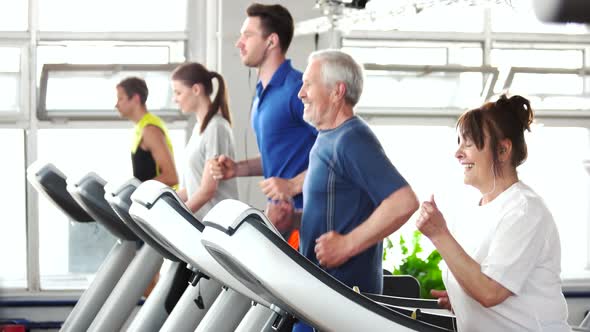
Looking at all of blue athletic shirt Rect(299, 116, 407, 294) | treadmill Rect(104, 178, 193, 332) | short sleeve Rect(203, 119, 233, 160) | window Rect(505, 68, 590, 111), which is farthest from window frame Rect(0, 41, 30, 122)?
blue athletic shirt Rect(299, 116, 407, 294)

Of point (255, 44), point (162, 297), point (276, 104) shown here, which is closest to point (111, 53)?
point (255, 44)

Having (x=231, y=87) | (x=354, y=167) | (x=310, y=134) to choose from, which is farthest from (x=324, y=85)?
Result: (x=231, y=87)

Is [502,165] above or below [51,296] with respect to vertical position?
above

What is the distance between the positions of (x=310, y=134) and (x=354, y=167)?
86cm

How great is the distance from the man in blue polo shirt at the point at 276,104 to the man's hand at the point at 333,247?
61 cm

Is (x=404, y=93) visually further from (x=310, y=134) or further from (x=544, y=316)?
(x=544, y=316)

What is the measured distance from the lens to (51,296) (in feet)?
21.3

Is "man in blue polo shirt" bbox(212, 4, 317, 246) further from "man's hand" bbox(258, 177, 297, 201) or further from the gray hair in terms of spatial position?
the gray hair

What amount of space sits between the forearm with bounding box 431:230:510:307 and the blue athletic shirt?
483 millimetres

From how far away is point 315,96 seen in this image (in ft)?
9.57

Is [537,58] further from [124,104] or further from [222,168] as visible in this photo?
[222,168]

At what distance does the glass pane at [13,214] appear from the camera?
6488 mm

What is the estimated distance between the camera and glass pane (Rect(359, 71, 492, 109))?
6.84 metres

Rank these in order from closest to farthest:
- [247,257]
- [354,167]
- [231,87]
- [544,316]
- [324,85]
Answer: [247,257] → [544,316] → [354,167] → [324,85] → [231,87]
